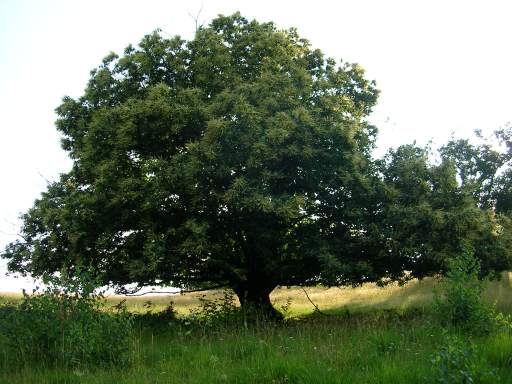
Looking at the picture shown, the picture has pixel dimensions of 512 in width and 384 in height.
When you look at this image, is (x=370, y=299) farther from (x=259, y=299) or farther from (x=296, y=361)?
(x=296, y=361)

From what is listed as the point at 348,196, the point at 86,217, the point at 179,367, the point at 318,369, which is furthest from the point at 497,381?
the point at 86,217

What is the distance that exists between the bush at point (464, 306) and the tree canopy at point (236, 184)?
4.64m

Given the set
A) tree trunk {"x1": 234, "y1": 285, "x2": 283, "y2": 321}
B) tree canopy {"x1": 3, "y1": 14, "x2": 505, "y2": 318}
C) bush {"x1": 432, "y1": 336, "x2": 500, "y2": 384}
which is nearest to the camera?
bush {"x1": 432, "y1": 336, "x2": 500, "y2": 384}

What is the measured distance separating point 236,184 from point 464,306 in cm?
615

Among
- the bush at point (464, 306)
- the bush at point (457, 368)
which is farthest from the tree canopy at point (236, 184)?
the bush at point (457, 368)

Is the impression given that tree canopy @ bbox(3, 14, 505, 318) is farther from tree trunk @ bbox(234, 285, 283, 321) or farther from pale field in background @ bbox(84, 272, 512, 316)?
pale field in background @ bbox(84, 272, 512, 316)

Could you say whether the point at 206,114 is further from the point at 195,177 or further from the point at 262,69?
the point at 262,69

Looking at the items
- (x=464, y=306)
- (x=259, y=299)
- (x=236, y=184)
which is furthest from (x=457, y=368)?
(x=259, y=299)

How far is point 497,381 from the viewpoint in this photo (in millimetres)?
7180

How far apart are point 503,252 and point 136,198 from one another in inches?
432

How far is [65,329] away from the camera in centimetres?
945

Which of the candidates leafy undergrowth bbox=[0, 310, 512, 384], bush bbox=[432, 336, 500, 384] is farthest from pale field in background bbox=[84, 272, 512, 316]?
bush bbox=[432, 336, 500, 384]

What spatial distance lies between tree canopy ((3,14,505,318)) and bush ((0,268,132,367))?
150 inches

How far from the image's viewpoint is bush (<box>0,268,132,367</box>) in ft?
29.5
